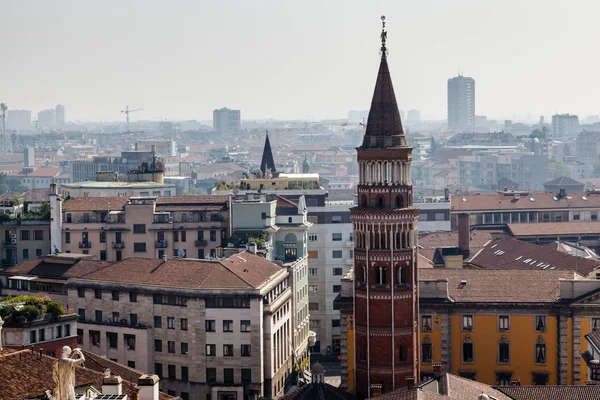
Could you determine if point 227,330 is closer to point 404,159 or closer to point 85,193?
point 404,159

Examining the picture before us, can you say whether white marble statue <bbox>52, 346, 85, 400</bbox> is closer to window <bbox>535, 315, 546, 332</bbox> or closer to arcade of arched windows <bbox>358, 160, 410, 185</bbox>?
arcade of arched windows <bbox>358, 160, 410, 185</bbox>

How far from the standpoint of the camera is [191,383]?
328 ft

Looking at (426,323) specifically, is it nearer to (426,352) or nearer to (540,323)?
(426,352)

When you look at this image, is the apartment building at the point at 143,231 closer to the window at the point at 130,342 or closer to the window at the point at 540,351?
the window at the point at 130,342

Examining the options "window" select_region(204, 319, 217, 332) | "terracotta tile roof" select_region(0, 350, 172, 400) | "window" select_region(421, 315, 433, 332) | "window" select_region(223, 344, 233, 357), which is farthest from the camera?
"window" select_region(223, 344, 233, 357)

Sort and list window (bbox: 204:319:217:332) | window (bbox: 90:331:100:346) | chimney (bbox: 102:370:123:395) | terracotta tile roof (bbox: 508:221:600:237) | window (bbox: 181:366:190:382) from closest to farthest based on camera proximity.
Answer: chimney (bbox: 102:370:123:395), window (bbox: 204:319:217:332), window (bbox: 181:366:190:382), window (bbox: 90:331:100:346), terracotta tile roof (bbox: 508:221:600:237)

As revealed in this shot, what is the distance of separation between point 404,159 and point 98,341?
29273 mm

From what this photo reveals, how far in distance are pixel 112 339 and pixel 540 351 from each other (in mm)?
27586

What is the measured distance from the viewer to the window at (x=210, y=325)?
9925cm

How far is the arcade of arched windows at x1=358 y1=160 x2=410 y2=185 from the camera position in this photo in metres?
82.6

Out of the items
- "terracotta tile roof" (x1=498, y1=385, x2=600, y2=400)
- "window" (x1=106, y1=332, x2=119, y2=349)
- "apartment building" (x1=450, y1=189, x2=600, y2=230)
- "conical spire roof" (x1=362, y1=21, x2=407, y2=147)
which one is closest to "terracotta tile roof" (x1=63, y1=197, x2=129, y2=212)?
"window" (x1=106, y1=332, x2=119, y2=349)

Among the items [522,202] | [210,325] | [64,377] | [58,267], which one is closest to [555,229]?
[522,202]

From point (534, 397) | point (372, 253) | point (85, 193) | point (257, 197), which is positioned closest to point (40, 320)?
point (372, 253)

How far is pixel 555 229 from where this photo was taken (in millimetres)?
149250
